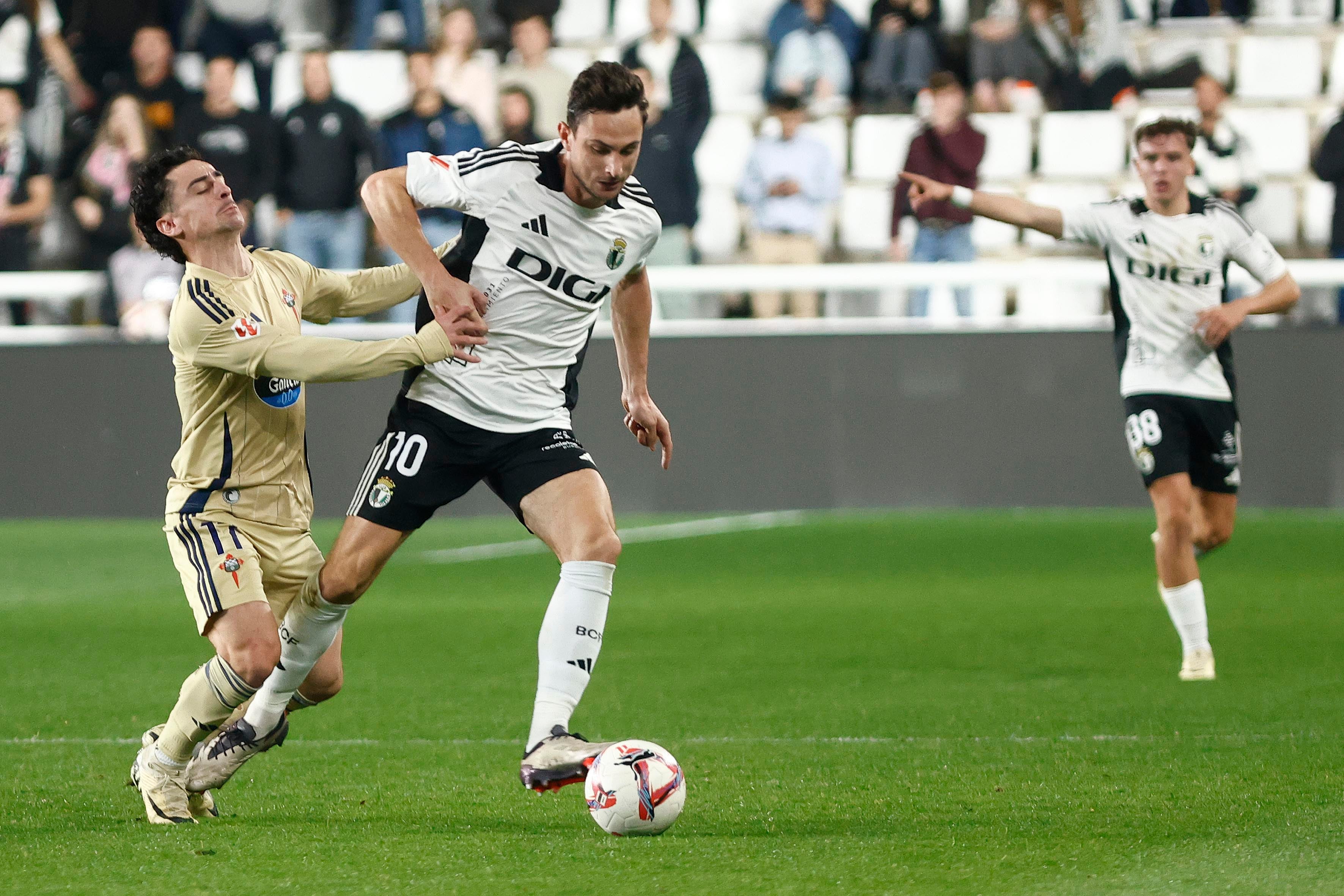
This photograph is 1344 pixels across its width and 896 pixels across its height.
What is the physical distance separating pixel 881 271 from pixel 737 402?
1.38 metres

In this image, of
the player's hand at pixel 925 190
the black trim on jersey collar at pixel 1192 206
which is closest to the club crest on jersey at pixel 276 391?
the player's hand at pixel 925 190

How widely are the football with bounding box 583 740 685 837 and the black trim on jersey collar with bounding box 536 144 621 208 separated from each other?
1.46 meters

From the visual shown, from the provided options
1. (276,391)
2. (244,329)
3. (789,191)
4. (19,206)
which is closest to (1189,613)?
(276,391)

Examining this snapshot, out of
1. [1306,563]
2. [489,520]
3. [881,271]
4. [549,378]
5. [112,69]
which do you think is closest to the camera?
[549,378]

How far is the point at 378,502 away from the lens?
15.5ft

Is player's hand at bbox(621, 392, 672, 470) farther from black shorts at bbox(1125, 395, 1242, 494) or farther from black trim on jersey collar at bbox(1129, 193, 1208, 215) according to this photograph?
black trim on jersey collar at bbox(1129, 193, 1208, 215)

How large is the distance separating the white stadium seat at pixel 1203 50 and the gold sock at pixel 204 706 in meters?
12.4

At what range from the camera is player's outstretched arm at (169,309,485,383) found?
4.38 meters

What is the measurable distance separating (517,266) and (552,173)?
0.26 meters

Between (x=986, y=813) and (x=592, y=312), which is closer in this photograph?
(x=986, y=813)

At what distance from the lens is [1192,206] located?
7.26 metres

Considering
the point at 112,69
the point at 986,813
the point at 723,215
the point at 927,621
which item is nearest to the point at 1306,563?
the point at 927,621

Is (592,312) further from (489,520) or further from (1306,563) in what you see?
(489,520)

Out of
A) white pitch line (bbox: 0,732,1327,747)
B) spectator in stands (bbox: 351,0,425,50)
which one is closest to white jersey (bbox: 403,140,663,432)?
white pitch line (bbox: 0,732,1327,747)
